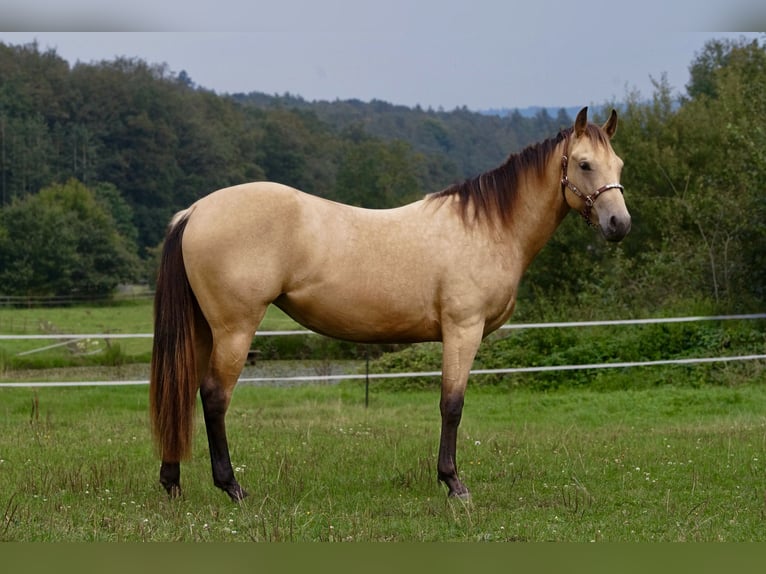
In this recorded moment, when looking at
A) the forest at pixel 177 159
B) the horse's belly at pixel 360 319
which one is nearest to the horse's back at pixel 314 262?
the horse's belly at pixel 360 319

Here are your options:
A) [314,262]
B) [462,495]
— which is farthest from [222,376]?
[462,495]

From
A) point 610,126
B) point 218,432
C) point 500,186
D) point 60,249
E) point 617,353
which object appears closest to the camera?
point 218,432

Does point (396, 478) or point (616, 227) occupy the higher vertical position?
point (616, 227)

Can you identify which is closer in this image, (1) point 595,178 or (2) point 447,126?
(1) point 595,178

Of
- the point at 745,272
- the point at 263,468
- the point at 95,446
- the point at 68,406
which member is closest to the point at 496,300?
the point at 263,468

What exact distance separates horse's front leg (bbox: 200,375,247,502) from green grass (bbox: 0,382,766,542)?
0.14 m

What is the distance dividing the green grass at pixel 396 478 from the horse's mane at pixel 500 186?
194 centimetres

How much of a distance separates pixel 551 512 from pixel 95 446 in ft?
14.0

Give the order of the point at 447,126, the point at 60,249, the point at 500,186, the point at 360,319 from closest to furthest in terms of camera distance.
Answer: the point at 360,319 → the point at 500,186 → the point at 60,249 → the point at 447,126

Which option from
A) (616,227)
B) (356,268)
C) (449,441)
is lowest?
(449,441)

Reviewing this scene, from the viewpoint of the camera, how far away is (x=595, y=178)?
19.9 ft

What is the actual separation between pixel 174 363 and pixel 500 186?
8.48 ft

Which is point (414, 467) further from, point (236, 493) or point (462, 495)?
point (236, 493)

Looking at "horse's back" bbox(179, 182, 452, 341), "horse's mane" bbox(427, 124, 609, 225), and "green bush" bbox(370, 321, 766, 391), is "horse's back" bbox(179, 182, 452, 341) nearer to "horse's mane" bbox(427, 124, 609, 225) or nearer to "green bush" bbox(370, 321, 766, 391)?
"horse's mane" bbox(427, 124, 609, 225)
